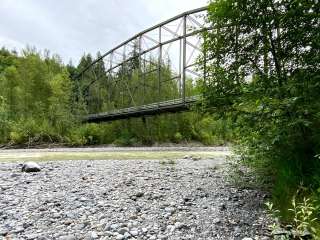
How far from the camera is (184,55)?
2625cm

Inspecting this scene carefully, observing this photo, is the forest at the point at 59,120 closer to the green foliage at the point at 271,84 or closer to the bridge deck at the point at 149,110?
the bridge deck at the point at 149,110

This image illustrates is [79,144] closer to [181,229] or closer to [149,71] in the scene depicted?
[149,71]

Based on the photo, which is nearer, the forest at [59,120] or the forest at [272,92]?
the forest at [272,92]

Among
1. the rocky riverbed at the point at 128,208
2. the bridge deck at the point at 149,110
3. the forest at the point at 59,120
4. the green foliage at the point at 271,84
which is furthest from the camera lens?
the forest at the point at 59,120

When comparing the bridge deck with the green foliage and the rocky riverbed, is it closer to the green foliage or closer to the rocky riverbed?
the rocky riverbed

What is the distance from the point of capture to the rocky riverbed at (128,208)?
175 inches

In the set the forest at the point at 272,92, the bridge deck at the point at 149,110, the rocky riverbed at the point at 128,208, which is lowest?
the rocky riverbed at the point at 128,208

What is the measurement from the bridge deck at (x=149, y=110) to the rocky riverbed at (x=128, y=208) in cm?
1184

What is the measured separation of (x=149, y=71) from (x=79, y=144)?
28.5 feet

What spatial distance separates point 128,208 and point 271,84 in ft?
8.95

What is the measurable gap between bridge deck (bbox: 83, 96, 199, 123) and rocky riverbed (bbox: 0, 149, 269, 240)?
38.8ft

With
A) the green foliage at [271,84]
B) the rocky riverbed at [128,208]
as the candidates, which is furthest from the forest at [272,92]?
the rocky riverbed at [128,208]

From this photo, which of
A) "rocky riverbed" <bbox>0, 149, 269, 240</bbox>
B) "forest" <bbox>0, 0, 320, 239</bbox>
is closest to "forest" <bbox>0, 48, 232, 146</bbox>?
"rocky riverbed" <bbox>0, 149, 269, 240</bbox>

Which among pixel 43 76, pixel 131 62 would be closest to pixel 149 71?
pixel 131 62
